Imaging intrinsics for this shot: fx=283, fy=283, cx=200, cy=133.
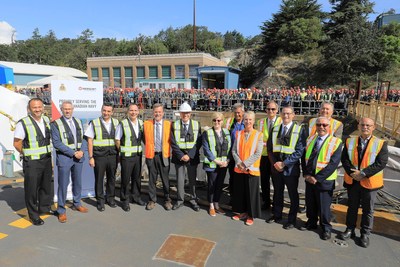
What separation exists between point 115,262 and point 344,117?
55.2ft

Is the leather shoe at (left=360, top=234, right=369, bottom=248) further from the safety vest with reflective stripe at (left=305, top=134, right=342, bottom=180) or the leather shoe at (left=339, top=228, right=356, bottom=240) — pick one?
the safety vest with reflective stripe at (left=305, top=134, right=342, bottom=180)

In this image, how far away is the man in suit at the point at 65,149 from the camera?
4.48 metres

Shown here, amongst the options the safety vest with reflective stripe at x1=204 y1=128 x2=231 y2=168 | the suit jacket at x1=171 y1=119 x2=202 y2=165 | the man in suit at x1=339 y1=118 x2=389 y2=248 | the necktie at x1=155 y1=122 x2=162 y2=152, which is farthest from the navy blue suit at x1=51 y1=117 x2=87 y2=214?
the man in suit at x1=339 y1=118 x2=389 y2=248

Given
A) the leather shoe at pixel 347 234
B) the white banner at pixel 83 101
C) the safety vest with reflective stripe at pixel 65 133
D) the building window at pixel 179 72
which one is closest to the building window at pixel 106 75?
the building window at pixel 179 72

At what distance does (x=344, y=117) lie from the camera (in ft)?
55.5

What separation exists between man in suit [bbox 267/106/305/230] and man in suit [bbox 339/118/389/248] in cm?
65

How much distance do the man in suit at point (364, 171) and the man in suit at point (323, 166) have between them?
0.59 ft

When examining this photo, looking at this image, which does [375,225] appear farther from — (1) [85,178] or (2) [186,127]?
(1) [85,178]

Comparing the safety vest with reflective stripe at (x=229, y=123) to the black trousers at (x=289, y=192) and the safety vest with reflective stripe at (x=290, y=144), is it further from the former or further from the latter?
the black trousers at (x=289, y=192)

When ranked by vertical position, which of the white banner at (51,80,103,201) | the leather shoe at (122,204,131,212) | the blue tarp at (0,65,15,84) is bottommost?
the leather shoe at (122,204,131,212)

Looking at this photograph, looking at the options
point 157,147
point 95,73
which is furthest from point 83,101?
point 95,73

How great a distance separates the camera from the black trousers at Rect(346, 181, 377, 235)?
148 inches

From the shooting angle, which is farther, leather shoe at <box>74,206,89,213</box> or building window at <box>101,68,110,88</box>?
building window at <box>101,68,110,88</box>

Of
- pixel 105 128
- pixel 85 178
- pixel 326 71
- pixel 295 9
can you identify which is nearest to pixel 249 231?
pixel 105 128
